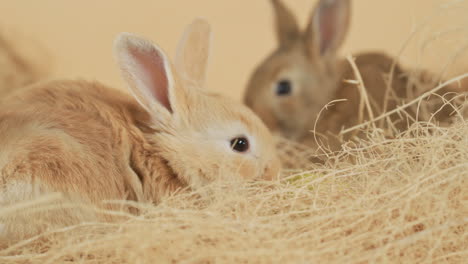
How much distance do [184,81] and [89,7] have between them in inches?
73.9

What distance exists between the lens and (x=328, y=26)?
290 centimetres

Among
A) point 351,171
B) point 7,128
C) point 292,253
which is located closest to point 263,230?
point 292,253

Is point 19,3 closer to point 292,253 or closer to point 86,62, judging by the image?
point 86,62

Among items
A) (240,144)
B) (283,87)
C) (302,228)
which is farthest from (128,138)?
(283,87)

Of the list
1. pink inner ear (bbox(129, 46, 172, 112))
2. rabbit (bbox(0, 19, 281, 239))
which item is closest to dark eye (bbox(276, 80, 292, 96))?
rabbit (bbox(0, 19, 281, 239))

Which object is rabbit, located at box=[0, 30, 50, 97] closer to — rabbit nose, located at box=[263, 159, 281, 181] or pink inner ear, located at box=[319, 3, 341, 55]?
pink inner ear, located at box=[319, 3, 341, 55]

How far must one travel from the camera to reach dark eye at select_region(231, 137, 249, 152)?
175 centimetres

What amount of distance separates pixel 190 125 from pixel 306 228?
1.75 feet

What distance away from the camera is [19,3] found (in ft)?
10.8

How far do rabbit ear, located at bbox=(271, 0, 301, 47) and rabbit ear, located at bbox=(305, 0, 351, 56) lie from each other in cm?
17

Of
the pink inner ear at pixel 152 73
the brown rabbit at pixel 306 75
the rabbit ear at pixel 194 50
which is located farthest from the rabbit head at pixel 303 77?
the pink inner ear at pixel 152 73

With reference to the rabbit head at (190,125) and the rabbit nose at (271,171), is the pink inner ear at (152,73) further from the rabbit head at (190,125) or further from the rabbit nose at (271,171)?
the rabbit nose at (271,171)

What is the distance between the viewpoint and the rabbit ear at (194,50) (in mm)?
2062

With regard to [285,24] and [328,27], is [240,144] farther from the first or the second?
[285,24]
